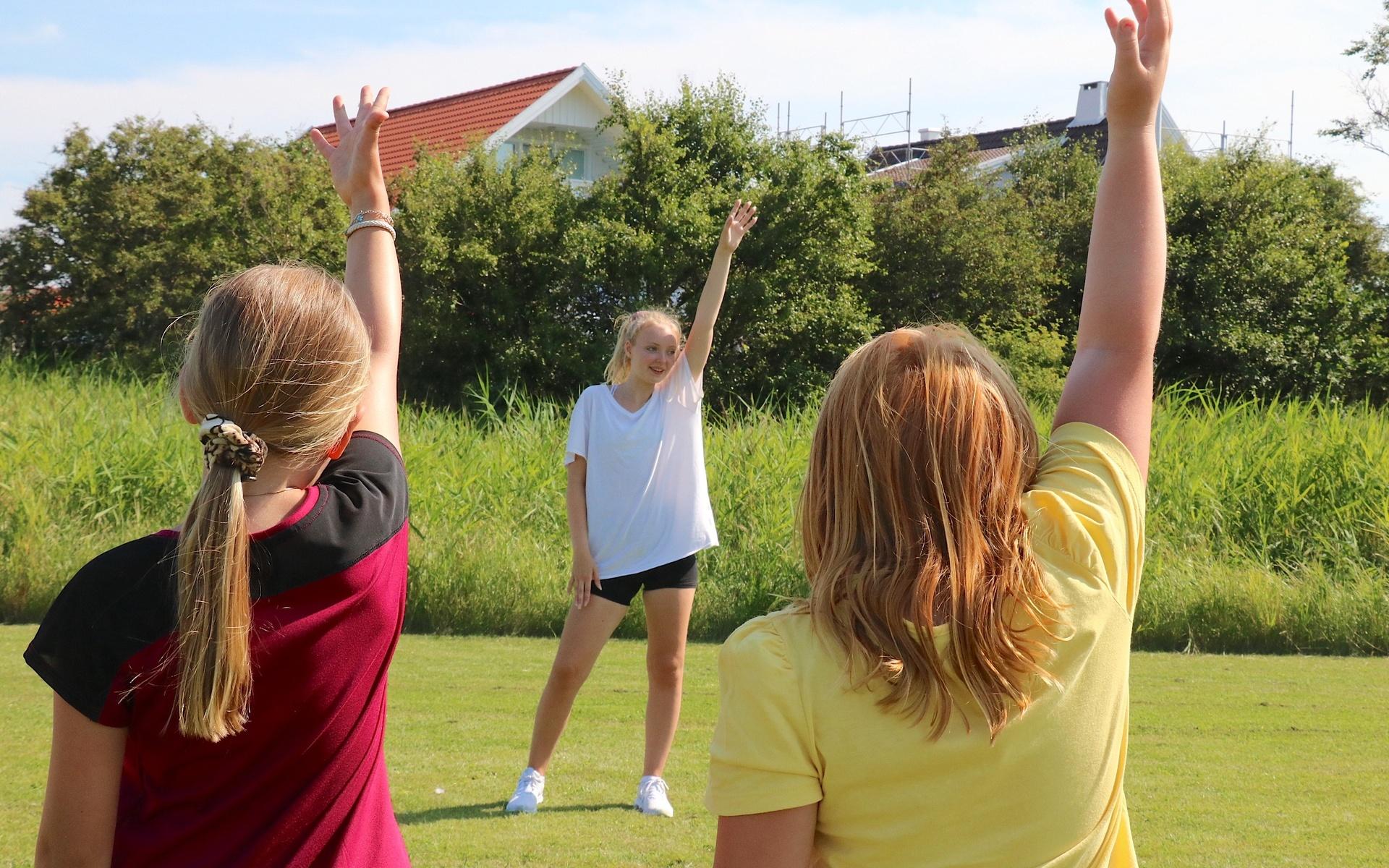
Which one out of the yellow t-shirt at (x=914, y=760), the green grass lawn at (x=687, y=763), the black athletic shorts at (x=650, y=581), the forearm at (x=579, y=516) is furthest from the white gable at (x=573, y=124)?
the yellow t-shirt at (x=914, y=760)

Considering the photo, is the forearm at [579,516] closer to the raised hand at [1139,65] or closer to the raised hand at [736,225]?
the raised hand at [736,225]

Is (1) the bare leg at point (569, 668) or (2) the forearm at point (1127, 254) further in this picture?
(1) the bare leg at point (569, 668)

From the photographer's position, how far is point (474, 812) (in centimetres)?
525

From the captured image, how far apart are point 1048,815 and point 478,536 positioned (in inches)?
409

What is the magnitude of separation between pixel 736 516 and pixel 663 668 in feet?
21.8

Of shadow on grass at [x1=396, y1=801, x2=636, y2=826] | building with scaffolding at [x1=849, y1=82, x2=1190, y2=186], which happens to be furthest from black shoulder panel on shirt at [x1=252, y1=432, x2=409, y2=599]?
building with scaffolding at [x1=849, y1=82, x2=1190, y2=186]

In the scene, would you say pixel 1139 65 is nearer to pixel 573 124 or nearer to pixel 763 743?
pixel 763 743

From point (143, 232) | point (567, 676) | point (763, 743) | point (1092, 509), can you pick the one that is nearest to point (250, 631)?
point (763, 743)

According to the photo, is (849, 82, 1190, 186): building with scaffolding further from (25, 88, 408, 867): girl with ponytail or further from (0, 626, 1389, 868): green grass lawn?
(25, 88, 408, 867): girl with ponytail

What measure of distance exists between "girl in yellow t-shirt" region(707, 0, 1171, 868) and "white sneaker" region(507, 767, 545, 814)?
12.9 ft

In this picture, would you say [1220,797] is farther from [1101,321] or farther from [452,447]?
[452,447]

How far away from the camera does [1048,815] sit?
1.45 m

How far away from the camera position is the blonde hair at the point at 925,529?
1.42 meters

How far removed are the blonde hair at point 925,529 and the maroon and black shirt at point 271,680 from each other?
25.4 inches
